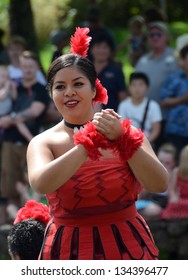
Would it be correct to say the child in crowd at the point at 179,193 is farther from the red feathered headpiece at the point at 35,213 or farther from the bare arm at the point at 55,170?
the bare arm at the point at 55,170

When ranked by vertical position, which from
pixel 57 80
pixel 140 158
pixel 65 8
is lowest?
pixel 140 158

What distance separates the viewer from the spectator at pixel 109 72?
9188mm

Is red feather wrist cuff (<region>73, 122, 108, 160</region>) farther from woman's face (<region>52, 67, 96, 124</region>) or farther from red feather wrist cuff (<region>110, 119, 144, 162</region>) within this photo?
woman's face (<region>52, 67, 96, 124</region>)

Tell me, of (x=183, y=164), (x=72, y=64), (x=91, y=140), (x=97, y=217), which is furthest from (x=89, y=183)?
(x=183, y=164)

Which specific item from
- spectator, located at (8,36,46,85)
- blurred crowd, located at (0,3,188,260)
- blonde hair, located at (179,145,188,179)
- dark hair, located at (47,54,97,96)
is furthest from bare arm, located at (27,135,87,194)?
spectator, located at (8,36,46,85)

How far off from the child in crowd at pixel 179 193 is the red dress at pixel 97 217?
12.6ft

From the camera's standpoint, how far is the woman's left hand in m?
3.98

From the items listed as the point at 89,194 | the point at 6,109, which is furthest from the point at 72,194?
the point at 6,109

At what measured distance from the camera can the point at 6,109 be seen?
9.25m

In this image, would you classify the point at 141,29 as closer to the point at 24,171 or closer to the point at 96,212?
the point at 24,171

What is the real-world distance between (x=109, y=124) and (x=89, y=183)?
1.16ft

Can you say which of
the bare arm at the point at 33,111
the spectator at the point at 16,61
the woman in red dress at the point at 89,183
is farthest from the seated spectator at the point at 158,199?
the woman in red dress at the point at 89,183

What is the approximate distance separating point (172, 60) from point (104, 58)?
731 millimetres

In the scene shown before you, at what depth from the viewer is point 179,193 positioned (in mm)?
8289
